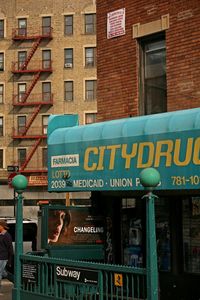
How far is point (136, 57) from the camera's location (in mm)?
11344

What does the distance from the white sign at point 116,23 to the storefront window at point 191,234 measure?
3.80 metres

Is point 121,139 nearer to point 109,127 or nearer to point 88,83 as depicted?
point 109,127

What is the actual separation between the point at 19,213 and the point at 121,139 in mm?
2015

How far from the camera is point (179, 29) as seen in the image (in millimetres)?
10484

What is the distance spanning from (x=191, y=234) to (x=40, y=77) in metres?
42.0

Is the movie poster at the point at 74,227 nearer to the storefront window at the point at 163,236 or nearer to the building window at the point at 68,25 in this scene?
the storefront window at the point at 163,236

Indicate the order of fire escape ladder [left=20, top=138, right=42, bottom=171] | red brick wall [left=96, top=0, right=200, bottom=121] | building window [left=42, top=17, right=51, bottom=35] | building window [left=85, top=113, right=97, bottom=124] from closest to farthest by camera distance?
red brick wall [left=96, top=0, right=200, bottom=121], building window [left=85, top=113, right=97, bottom=124], fire escape ladder [left=20, top=138, right=42, bottom=171], building window [left=42, top=17, right=51, bottom=35]

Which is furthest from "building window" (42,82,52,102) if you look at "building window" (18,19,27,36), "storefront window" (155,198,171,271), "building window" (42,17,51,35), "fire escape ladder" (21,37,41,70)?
"storefront window" (155,198,171,271)

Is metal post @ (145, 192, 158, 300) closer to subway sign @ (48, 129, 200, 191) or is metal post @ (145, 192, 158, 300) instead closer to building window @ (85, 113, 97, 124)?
subway sign @ (48, 129, 200, 191)

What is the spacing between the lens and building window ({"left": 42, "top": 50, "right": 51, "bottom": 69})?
1996 inches

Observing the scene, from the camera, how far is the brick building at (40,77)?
49969 millimetres

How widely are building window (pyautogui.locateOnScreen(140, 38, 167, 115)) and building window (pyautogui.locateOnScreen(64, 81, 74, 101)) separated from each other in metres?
38.8

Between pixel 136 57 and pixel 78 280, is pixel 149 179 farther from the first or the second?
pixel 136 57

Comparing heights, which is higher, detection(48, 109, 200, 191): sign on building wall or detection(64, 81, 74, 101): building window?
detection(64, 81, 74, 101): building window
